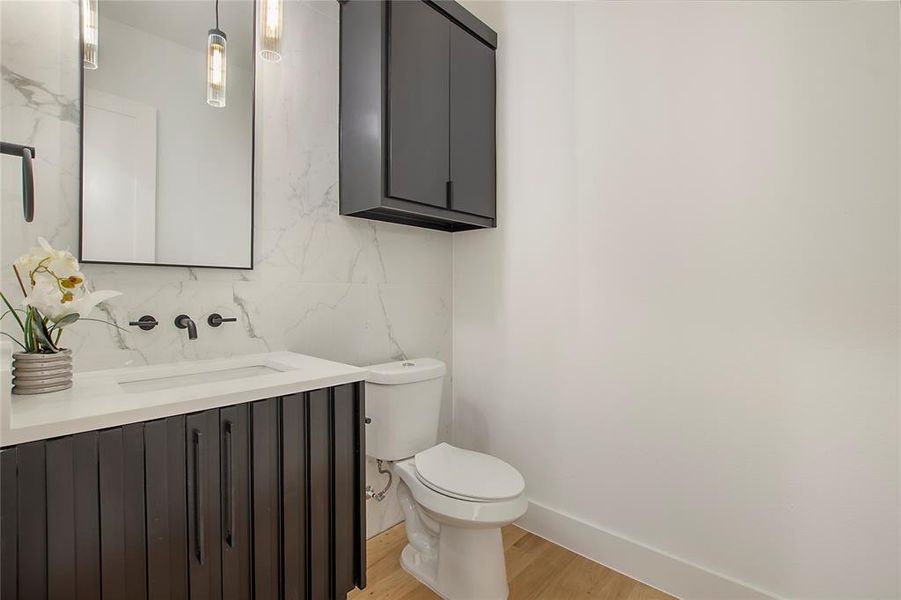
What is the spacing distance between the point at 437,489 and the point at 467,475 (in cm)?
12

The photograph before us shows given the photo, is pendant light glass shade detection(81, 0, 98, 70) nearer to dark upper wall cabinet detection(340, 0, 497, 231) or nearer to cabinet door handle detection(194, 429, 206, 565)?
dark upper wall cabinet detection(340, 0, 497, 231)

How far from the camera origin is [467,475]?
5.16 ft

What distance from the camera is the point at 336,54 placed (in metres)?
1.79

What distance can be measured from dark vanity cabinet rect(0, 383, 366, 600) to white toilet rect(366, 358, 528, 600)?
12.8 inches

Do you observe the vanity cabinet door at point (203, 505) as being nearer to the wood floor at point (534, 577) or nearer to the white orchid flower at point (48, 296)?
the white orchid flower at point (48, 296)

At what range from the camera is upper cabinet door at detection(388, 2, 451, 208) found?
5.37 feet

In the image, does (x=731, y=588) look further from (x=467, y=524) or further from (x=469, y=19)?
(x=469, y=19)

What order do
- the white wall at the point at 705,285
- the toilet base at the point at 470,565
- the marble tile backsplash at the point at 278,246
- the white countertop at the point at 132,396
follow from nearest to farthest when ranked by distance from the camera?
the white countertop at the point at 132,396 < the marble tile backsplash at the point at 278,246 < the white wall at the point at 705,285 < the toilet base at the point at 470,565

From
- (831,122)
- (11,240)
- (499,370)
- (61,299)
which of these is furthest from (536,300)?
(11,240)

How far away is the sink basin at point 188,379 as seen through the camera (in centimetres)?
124

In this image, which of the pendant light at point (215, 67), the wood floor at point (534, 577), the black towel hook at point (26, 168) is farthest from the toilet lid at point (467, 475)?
the pendant light at point (215, 67)

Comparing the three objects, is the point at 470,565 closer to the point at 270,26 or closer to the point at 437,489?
the point at 437,489

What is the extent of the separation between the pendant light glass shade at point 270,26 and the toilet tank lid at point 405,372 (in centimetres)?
114

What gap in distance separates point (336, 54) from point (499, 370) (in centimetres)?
158
